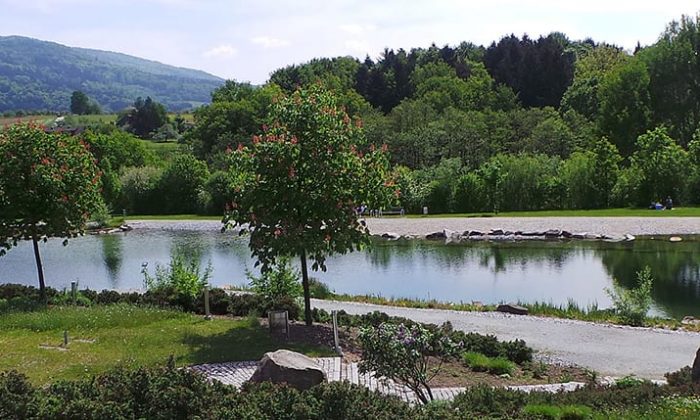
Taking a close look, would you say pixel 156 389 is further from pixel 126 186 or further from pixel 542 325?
pixel 126 186

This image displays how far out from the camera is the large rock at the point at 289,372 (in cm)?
1040

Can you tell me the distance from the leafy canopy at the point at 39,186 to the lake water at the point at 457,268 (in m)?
5.27

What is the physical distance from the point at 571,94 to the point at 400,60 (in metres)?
29.0

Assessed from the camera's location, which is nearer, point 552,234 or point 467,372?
point 467,372

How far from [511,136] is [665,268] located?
3483 cm

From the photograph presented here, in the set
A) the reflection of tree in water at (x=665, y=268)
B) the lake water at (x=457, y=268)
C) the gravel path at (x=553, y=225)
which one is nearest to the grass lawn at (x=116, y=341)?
the lake water at (x=457, y=268)

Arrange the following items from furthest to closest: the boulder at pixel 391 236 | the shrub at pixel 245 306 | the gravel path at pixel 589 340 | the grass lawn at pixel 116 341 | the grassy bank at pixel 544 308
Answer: the boulder at pixel 391 236 → the grassy bank at pixel 544 308 → the shrub at pixel 245 306 → the gravel path at pixel 589 340 → the grass lawn at pixel 116 341

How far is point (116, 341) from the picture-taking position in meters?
14.6

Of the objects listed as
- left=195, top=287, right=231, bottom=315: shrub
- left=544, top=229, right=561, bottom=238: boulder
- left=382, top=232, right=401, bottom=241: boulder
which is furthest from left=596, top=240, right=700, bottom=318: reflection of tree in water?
left=195, top=287, right=231, bottom=315: shrub

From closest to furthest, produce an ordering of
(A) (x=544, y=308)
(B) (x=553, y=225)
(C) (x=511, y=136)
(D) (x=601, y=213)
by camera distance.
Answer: (A) (x=544, y=308)
(B) (x=553, y=225)
(D) (x=601, y=213)
(C) (x=511, y=136)

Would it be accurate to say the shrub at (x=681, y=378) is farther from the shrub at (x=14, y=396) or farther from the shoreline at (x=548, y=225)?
the shoreline at (x=548, y=225)

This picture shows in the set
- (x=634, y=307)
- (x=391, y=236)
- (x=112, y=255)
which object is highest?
(x=391, y=236)

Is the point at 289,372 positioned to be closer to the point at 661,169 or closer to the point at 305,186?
the point at 305,186

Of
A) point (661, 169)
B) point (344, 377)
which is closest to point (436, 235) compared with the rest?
point (661, 169)
